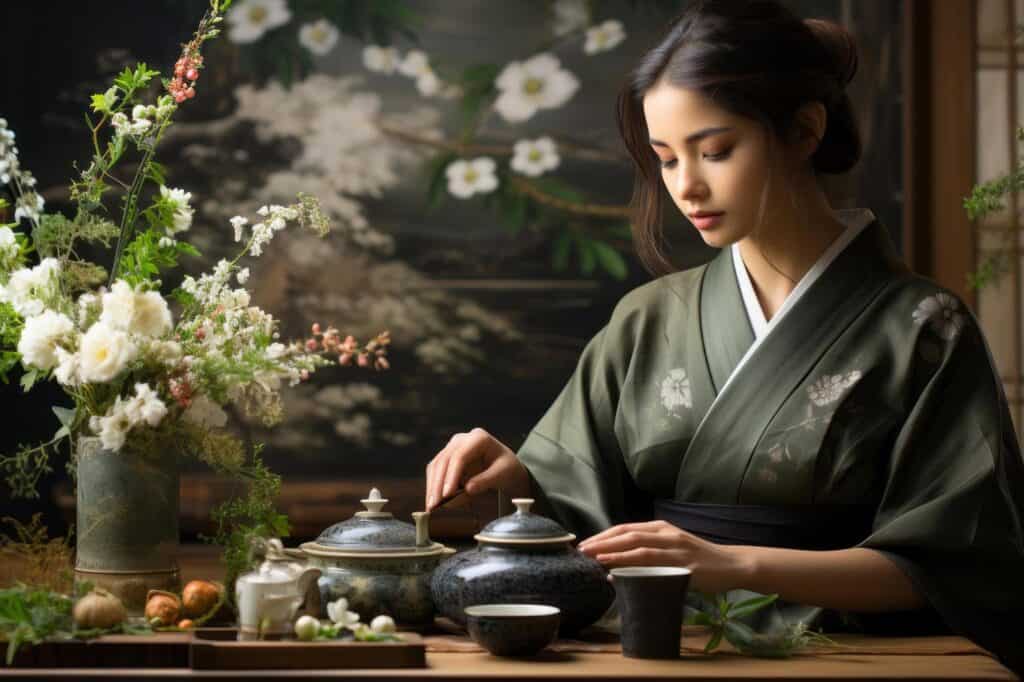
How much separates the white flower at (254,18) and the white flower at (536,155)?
34.4 inches

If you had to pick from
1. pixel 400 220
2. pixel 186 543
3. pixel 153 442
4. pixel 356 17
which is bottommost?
pixel 186 543

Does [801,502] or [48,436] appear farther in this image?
[48,436]

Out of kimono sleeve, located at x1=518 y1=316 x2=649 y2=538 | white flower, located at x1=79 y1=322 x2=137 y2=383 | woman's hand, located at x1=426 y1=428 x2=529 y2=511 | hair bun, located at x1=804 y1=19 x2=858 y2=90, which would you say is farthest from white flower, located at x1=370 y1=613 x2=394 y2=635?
hair bun, located at x1=804 y1=19 x2=858 y2=90

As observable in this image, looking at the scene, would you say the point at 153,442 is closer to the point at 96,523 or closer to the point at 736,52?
the point at 96,523

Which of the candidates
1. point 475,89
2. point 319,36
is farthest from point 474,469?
point 319,36

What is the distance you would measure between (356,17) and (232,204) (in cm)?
74

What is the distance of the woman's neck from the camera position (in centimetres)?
228

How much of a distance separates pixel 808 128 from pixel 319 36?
8.73 feet

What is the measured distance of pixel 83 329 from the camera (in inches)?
74.1

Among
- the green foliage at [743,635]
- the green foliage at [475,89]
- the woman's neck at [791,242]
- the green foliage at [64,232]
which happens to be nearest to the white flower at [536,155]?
the green foliage at [475,89]

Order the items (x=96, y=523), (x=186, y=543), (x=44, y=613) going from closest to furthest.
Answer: (x=44, y=613) → (x=96, y=523) → (x=186, y=543)

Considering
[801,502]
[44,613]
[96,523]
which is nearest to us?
[44,613]

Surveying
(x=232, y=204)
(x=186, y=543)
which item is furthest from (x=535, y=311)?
(x=186, y=543)

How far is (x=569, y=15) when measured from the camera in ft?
15.0
